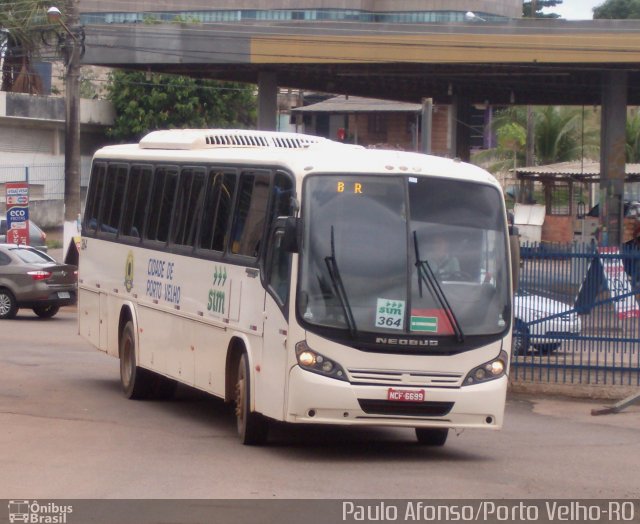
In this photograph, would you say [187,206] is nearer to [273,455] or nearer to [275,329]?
[275,329]

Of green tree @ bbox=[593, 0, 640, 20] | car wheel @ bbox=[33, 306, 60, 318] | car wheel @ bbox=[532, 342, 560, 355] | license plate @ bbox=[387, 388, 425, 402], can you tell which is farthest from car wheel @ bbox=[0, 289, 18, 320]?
green tree @ bbox=[593, 0, 640, 20]

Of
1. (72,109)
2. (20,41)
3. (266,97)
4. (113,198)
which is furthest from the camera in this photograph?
(20,41)

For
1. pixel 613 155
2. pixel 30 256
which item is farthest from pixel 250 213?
pixel 613 155

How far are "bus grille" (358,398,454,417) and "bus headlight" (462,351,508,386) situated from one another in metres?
0.29

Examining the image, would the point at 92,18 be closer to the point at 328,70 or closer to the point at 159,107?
the point at 159,107

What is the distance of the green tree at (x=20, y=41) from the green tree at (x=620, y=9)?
222 ft

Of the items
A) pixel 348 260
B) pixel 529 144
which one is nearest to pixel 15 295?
pixel 348 260

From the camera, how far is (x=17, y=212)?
30.0 metres

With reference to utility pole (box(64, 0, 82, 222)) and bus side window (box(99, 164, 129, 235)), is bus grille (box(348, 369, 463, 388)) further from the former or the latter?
utility pole (box(64, 0, 82, 222))

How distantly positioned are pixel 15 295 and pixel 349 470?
17.2 m

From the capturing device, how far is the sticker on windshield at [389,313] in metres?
10.2

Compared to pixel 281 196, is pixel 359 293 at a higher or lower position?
lower

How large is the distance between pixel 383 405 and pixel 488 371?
3.48ft
